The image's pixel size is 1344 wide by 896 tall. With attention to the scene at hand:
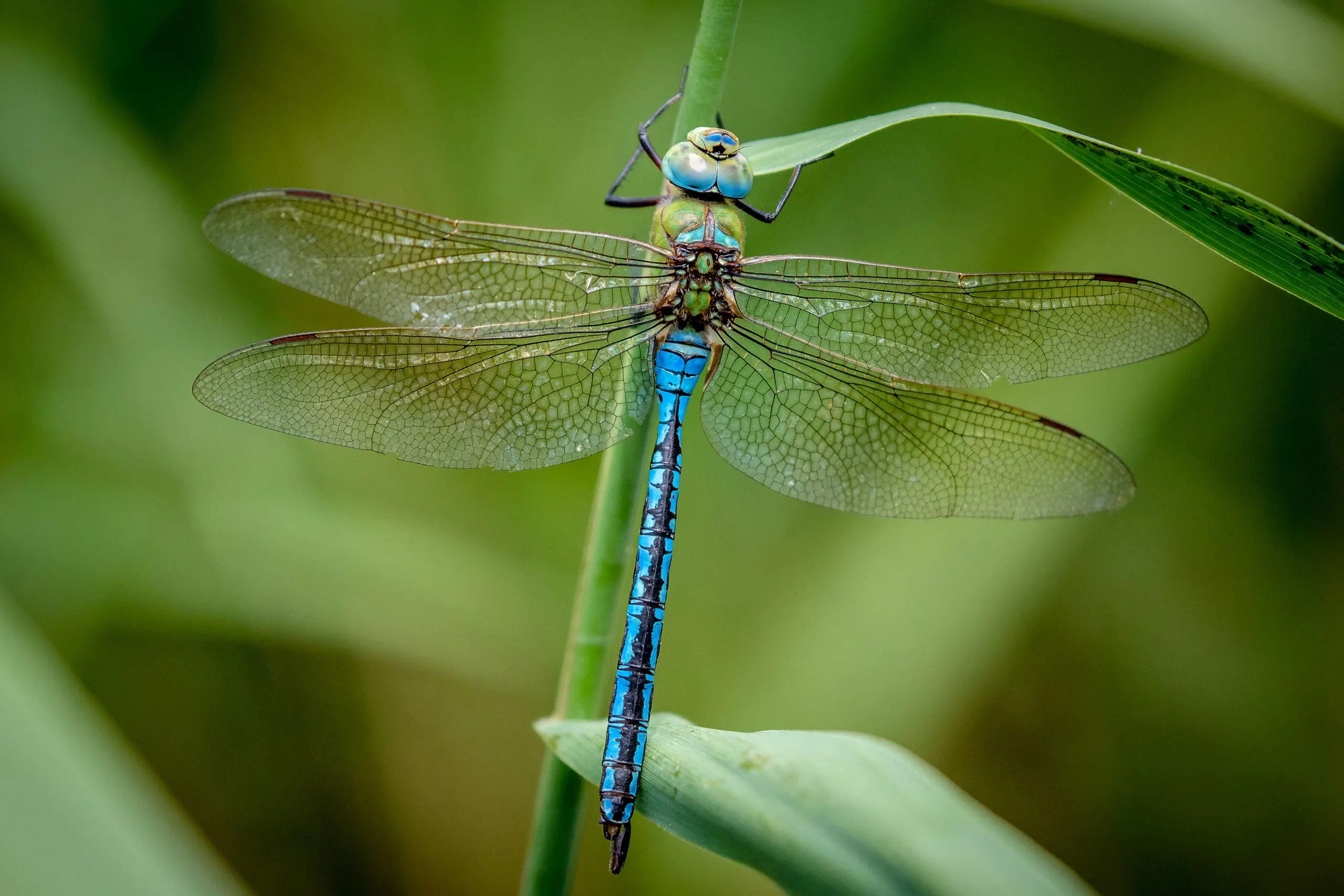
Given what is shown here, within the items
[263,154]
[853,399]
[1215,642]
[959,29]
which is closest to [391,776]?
[853,399]

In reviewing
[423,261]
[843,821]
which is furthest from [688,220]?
[843,821]

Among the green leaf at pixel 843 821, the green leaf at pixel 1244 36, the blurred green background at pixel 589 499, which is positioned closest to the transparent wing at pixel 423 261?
the blurred green background at pixel 589 499

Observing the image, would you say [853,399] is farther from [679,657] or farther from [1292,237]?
[679,657]

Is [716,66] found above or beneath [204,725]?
above

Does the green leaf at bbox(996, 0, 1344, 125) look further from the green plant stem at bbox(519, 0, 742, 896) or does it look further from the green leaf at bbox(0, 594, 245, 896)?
the green leaf at bbox(0, 594, 245, 896)

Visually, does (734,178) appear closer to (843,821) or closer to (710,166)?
(710,166)

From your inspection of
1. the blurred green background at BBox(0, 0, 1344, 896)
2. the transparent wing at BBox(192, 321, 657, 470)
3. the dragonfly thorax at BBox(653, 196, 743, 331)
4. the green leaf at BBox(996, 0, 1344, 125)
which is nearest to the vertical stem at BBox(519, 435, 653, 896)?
the transparent wing at BBox(192, 321, 657, 470)
